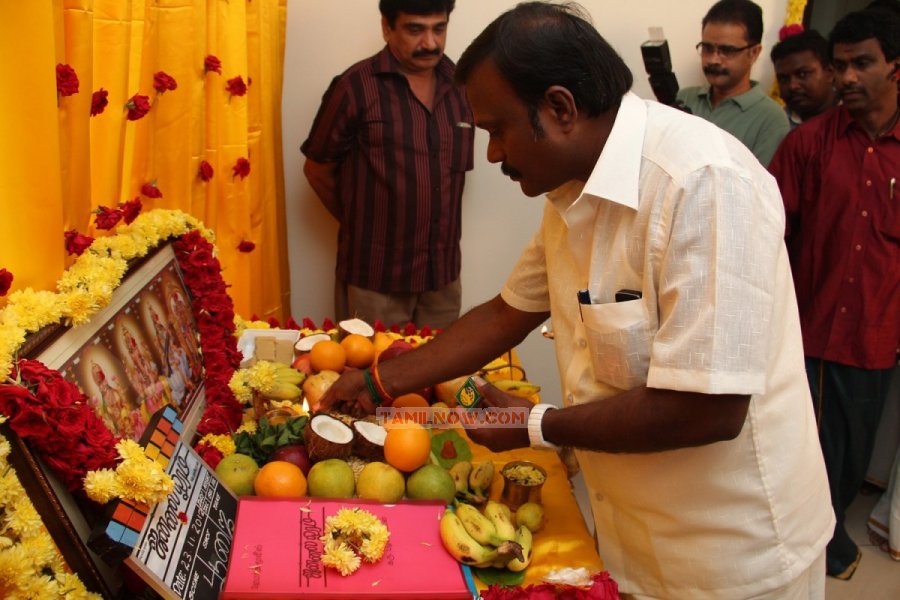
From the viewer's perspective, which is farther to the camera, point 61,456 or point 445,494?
point 445,494

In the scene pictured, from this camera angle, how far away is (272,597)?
3.68 feet

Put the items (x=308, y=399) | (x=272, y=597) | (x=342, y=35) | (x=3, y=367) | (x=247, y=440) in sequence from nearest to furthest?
(x=3, y=367), (x=272, y=597), (x=247, y=440), (x=308, y=399), (x=342, y=35)

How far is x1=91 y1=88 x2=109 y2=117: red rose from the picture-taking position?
1.52 metres

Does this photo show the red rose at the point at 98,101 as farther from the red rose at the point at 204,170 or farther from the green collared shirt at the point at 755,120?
the green collared shirt at the point at 755,120

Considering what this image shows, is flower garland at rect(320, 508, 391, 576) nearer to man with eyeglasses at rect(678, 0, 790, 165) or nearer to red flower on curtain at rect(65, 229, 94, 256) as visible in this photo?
red flower on curtain at rect(65, 229, 94, 256)

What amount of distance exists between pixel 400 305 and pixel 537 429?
2.04 metres

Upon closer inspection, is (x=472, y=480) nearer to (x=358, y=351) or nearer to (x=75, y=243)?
(x=358, y=351)

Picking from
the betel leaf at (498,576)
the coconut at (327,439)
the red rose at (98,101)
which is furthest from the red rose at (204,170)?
the betel leaf at (498,576)

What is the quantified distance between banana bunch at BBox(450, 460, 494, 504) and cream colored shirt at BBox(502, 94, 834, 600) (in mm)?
231

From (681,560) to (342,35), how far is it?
2781 millimetres

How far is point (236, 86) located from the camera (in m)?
2.35

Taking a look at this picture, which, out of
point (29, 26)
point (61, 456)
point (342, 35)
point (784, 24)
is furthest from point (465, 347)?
point (784, 24)

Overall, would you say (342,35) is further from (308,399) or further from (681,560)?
(681,560)

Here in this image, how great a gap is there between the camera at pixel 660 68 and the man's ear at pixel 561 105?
6.90 feet
